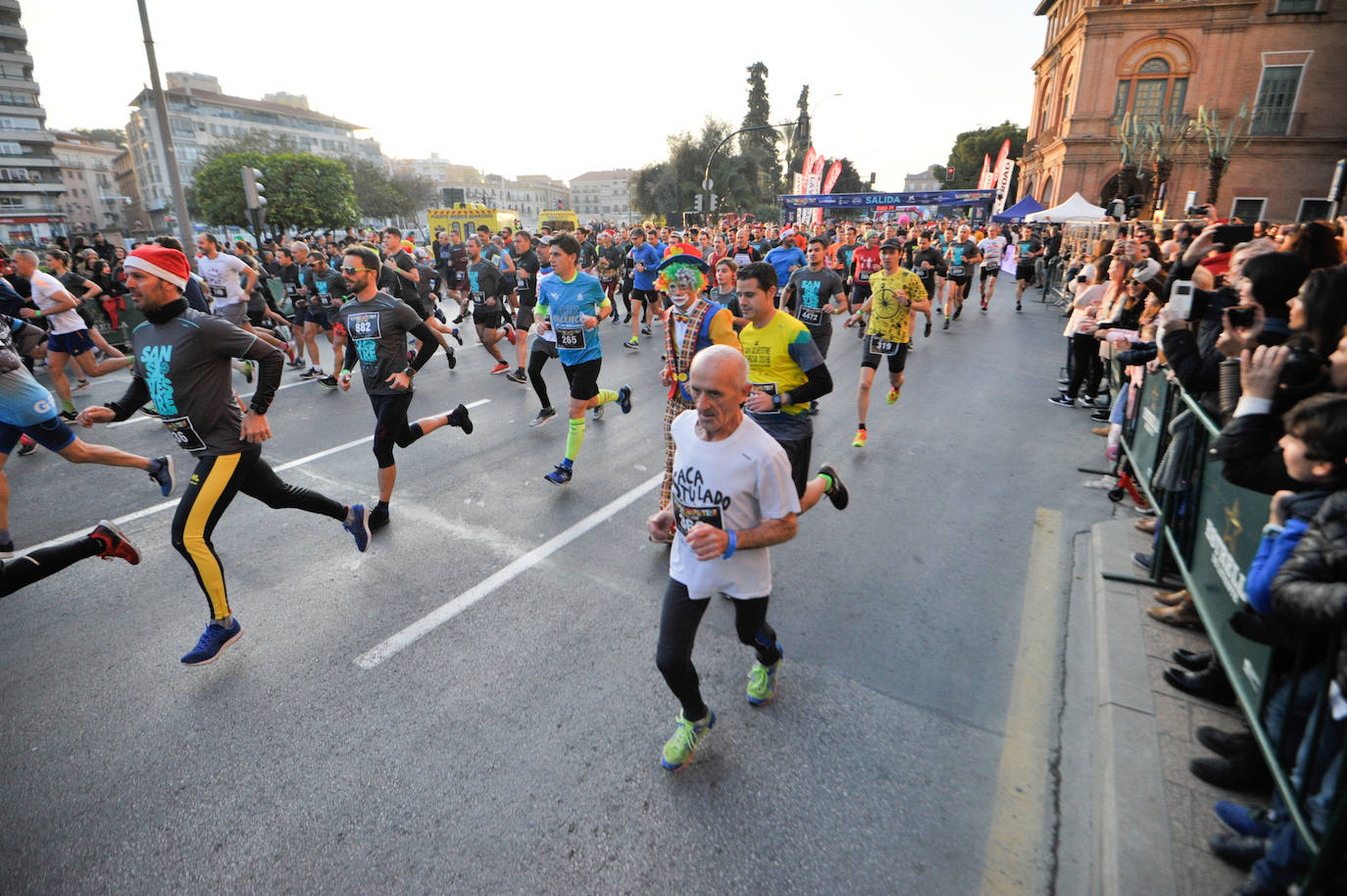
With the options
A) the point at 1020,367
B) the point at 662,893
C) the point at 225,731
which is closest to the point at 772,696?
the point at 662,893

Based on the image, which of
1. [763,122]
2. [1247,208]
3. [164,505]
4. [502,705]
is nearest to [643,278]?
[164,505]

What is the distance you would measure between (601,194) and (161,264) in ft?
553

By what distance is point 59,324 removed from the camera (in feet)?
25.1

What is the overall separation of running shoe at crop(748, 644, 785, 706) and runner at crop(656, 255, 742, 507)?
4.62 feet

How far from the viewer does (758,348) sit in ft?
14.3

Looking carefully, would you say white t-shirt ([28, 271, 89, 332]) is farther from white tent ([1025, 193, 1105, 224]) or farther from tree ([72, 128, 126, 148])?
tree ([72, 128, 126, 148])

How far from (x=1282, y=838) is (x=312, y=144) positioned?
415ft

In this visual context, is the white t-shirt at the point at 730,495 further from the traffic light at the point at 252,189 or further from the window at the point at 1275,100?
the window at the point at 1275,100

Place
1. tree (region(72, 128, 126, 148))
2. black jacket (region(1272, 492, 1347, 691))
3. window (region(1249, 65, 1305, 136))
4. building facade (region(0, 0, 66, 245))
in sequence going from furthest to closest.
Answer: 1. tree (region(72, 128, 126, 148))
2. building facade (region(0, 0, 66, 245))
3. window (region(1249, 65, 1305, 136))
4. black jacket (region(1272, 492, 1347, 691))

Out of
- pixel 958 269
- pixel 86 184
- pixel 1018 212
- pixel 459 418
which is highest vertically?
pixel 86 184

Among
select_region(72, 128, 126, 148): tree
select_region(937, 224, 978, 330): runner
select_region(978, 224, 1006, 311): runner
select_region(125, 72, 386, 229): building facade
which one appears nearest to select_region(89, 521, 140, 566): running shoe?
select_region(937, 224, 978, 330): runner

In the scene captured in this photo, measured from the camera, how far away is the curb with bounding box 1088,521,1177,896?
2317 millimetres

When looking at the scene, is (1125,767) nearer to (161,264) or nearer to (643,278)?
(161,264)

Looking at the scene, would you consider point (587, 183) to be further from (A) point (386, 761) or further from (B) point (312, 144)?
(A) point (386, 761)
